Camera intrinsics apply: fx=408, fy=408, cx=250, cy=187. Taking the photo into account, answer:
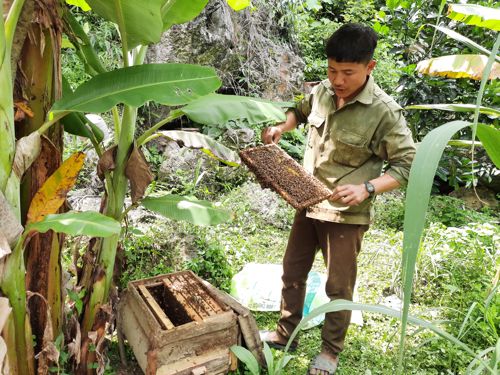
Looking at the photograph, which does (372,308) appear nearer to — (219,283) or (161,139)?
(219,283)

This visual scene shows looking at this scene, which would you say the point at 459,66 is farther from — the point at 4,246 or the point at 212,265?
the point at 4,246

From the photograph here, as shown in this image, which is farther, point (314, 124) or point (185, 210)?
point (314, 124)

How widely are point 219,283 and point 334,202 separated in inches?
56.5

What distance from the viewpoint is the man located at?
2.04 m

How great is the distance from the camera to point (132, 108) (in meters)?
1.81

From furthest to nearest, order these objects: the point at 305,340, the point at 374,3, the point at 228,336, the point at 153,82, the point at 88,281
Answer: the point at 374,3 < the point at 305,340 < the point at 228,336 < the point at 88,281 < the point at 153,82

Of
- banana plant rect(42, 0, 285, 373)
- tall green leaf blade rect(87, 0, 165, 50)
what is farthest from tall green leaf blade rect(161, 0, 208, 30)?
tall green leaf blade rect(87, 0, 165, 50)

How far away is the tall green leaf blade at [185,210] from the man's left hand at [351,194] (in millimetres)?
559

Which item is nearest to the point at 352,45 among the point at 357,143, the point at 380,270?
the point at 357,143

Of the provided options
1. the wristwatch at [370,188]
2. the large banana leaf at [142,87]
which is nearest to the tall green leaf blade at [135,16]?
the large banana leaf at [142,87]

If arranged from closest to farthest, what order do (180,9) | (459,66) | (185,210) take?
(180,9) → (185,210) → (459,66)

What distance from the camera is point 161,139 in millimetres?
5078

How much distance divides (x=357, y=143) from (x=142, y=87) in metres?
1.17

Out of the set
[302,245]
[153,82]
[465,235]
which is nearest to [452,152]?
[465,235]
